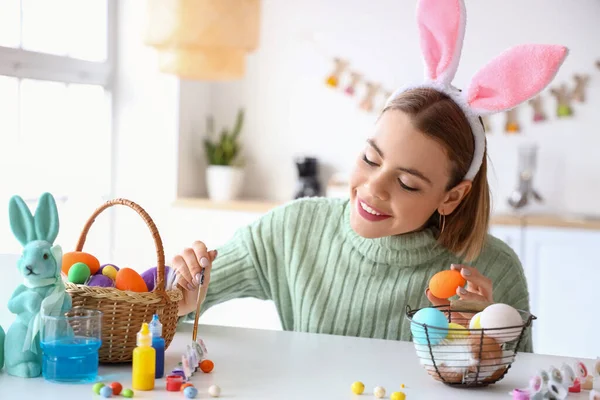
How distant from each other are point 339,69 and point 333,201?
88.3 inches

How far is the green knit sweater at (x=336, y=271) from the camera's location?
1.95 meters

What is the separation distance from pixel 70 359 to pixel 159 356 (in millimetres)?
143

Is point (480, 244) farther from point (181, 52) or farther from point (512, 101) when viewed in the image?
point (181, 52)

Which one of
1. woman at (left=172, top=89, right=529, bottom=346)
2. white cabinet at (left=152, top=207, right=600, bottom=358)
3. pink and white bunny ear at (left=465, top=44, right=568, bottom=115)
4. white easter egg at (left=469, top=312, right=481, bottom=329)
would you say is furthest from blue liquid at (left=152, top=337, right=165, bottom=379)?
white cabinet at (left=152, top=207, right=600, bottom=358)

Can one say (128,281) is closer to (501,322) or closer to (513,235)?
(501,322)

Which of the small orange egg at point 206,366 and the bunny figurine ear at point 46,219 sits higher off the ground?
the bunny figurine ear at point 46,219

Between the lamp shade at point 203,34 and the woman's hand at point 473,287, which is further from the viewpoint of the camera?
the lamp shade at point 203,34

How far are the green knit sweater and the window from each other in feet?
4.91

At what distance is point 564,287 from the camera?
3.63m

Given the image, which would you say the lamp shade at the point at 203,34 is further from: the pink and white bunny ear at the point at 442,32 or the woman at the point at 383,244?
the pink and white bunny ear at the point at 442,32

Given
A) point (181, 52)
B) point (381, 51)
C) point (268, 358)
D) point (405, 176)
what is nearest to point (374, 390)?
point (268, 358)

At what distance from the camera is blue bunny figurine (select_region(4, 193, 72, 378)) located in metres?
1.42

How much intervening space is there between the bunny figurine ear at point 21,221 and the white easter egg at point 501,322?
76cm

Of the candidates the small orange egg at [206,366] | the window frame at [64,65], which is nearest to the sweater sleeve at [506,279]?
the small orange egg at [206,366]
